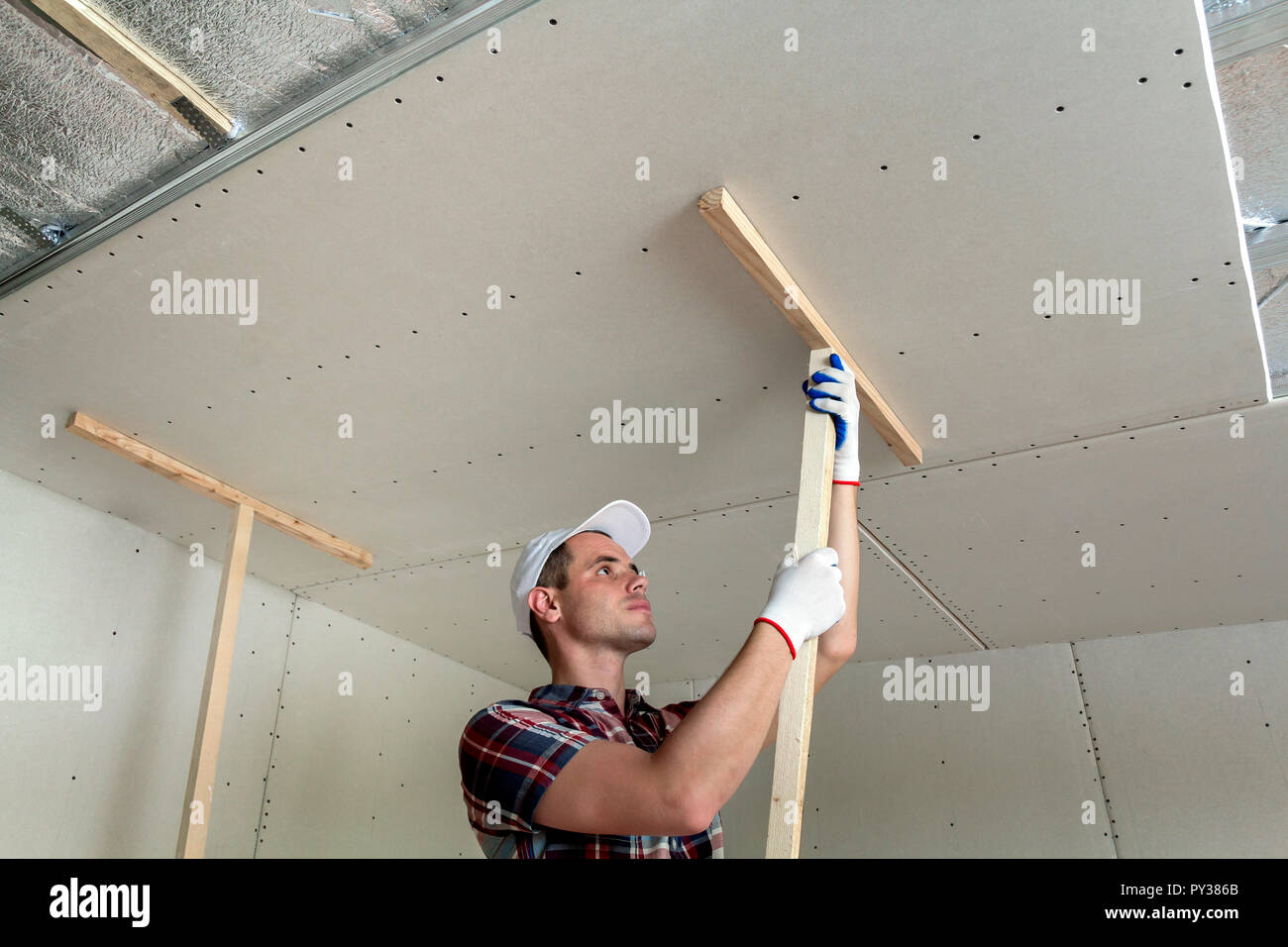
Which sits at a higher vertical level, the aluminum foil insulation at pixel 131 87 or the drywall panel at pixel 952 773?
the aluminum foil insulation at pixel 131 87

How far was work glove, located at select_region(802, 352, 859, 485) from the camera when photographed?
1.95 m

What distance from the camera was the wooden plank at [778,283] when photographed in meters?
1.84

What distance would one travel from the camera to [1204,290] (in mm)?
2010

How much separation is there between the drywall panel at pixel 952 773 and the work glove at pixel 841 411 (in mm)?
2541

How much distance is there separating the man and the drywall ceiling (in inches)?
22.5

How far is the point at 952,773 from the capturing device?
4113mm

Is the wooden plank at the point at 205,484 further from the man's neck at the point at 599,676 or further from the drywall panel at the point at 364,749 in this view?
the man's neck at the point at 599,676

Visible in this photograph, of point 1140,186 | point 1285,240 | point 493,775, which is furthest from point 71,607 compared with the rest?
point 1285,240

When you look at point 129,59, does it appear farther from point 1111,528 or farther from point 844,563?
point 1111,528

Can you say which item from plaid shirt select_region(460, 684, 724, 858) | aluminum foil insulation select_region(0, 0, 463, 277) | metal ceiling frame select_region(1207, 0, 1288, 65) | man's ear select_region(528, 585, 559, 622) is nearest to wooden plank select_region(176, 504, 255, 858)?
aluminum foil insulation select_region(0, 0, 463, 277)

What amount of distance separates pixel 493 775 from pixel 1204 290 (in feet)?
5.97

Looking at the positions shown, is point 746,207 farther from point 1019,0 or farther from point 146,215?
point 146,215

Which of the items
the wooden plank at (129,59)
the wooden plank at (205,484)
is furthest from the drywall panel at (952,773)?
the wooden plank at (129,59)

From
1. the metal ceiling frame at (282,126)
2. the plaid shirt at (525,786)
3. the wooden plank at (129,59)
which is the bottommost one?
the plaid shirt at (525,786)
